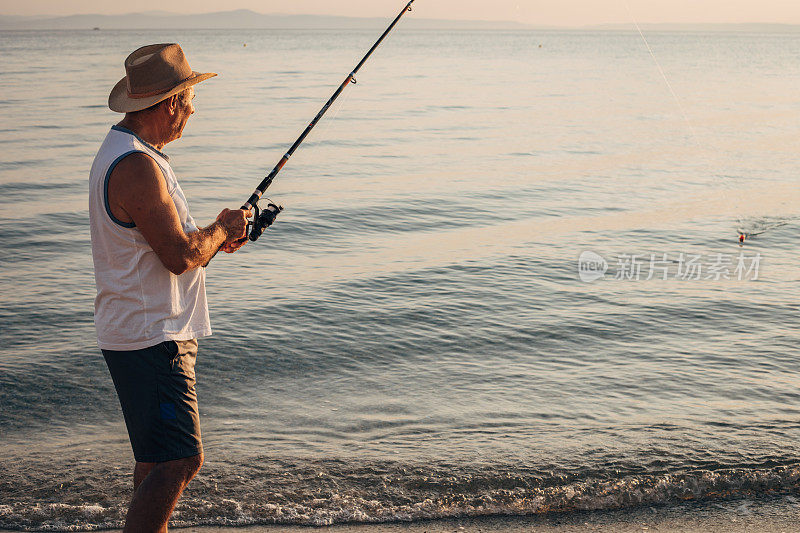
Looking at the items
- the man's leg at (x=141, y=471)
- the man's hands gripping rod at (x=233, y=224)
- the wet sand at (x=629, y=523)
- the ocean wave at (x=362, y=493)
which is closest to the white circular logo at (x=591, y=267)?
the ocean wave at (x=362, y=493)

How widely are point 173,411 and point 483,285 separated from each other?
19.9ft

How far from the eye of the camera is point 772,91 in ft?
122

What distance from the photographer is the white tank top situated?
7.86 ft

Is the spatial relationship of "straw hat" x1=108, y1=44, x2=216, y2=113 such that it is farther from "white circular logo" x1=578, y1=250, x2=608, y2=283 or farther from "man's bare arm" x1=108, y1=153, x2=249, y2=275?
"white circular logo" x1=578, y1=250, x2=608, y2=283

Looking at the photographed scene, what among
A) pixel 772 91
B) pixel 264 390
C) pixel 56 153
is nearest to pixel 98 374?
pixel 264 390

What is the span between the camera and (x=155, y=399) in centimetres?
246

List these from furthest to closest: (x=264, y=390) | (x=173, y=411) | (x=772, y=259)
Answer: (x=772, y=259), (x=264, y=390), (x=173, y=411)

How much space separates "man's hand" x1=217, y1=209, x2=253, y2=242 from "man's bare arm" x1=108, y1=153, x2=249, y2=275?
22 centimetres

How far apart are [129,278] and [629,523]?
2.50 m

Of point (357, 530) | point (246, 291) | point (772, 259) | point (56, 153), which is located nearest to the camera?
point (357, 530)

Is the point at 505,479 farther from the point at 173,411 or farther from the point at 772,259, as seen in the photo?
the point at 772,259

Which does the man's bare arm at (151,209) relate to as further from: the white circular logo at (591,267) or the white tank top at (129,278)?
the white circular logo at (591,267)

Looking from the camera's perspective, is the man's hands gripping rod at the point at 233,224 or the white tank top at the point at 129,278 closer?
the white tank top at the point at 129,278

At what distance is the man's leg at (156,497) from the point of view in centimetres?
246
